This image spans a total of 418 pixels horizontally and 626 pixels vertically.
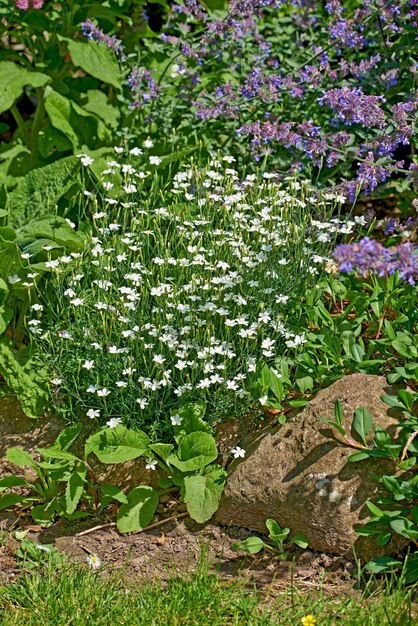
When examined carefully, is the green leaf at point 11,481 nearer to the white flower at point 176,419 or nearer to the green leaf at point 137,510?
the green leaf at point 137,510

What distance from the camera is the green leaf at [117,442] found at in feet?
10.7

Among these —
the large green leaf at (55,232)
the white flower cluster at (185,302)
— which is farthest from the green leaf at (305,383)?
the large green leaf at (55,232)

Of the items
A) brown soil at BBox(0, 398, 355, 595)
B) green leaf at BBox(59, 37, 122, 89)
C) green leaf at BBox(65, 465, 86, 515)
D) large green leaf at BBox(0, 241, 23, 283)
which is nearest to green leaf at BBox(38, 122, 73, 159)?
green leaf at BBox(59, 37, 122, 89)

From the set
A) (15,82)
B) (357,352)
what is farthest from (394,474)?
(15,82)

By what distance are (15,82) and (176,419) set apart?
2.15 metres

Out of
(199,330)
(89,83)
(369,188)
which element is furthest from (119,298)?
(89,83)

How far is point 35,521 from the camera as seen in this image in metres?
3.42

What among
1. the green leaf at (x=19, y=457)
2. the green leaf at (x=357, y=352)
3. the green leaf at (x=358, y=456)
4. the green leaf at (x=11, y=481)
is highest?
the green leaf at (x=357, y=352)

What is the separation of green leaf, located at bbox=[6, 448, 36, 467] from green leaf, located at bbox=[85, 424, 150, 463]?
248 mm

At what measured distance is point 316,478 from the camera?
3.13 m

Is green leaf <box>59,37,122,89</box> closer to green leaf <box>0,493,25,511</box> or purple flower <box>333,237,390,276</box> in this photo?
green leaf <box>0,493,25,511</box>

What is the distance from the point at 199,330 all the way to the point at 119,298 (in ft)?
1.30

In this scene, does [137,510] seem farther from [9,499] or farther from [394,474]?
[394,474]

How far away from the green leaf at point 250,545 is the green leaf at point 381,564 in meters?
0.38
